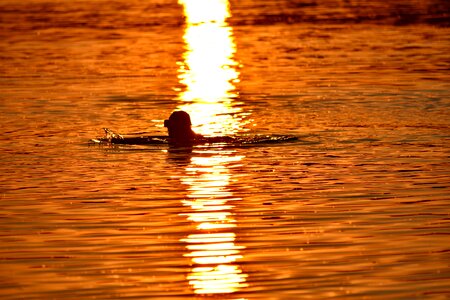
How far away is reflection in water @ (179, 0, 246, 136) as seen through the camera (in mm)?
29219

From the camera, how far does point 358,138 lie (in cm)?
2538

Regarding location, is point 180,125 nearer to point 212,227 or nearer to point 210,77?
point 212,227

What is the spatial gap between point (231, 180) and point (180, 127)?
14.0ft

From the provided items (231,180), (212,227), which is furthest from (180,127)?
(212,227)

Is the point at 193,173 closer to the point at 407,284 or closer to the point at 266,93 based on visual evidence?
the point at 407,284

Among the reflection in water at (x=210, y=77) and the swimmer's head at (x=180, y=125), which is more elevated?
the swimmer's head at (x=180, y=125)

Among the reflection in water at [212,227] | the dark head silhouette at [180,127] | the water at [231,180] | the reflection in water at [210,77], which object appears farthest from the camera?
the reflection in water at [210,77]

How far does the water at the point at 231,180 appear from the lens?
14094 mm

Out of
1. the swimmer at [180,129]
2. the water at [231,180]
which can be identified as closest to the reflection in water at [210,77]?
the water at [231,180]

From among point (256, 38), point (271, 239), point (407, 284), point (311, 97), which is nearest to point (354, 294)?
point (407, 284)

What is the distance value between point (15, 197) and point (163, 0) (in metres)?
85.9

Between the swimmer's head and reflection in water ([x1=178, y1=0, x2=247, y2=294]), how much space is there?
1.71 ft

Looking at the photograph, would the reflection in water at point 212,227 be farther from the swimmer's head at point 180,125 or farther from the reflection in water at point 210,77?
the reflection in water at point 210,77

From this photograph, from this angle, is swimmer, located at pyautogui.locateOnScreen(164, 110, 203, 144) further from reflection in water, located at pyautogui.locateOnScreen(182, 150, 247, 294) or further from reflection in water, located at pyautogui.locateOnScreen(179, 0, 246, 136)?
reflection in water, located at pyautogui.locateOnScreen(179, 0, 246, 136)
